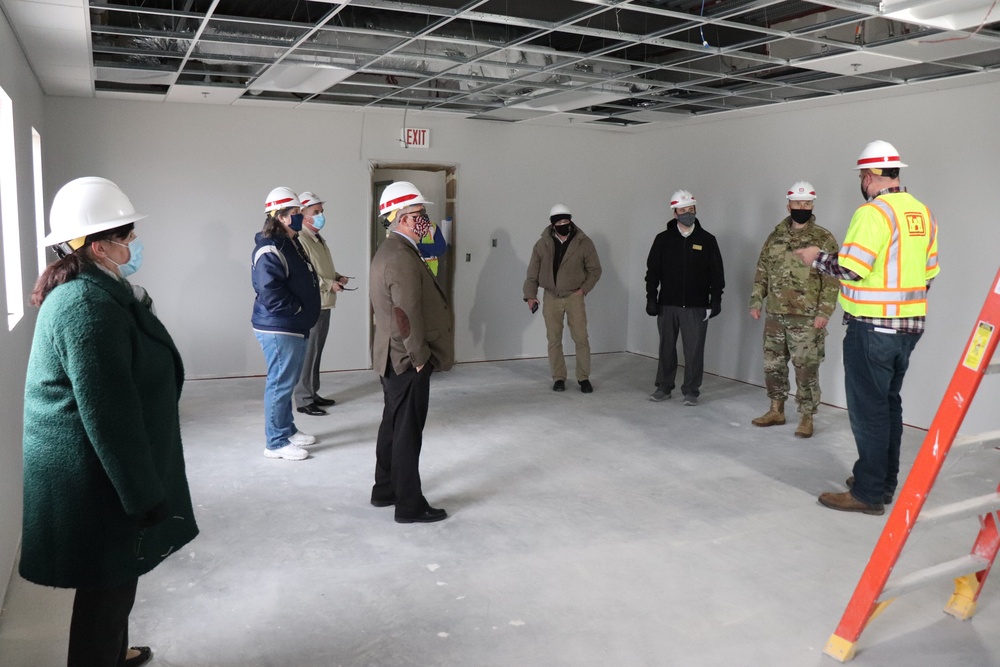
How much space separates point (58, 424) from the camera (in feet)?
5.98

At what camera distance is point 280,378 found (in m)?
4.55

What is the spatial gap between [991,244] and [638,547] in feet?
11.2

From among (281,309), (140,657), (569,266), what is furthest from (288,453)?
(569,266)

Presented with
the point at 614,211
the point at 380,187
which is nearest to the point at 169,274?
the point at 380,187

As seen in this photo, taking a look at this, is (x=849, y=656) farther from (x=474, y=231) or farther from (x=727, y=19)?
(x=474, y=231)

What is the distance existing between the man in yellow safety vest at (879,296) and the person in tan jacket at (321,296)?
3.30m

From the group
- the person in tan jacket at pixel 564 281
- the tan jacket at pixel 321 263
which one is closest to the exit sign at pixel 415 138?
the person in tan jacket at pixel 564 281

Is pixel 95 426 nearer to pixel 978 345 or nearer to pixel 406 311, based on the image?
pixel 406 311

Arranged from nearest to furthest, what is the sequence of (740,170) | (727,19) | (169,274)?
(727,19) < (169,274) < (740,170)

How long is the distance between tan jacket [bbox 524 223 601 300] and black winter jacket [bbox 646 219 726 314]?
1.93ft

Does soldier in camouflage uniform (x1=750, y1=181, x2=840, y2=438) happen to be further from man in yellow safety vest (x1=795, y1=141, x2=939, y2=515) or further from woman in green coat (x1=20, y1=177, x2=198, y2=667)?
woman in green coat (x1=20, y1=177, x2=198, y2=667)

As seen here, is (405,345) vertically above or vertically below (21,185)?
below

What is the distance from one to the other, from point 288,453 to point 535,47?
276 centimetres

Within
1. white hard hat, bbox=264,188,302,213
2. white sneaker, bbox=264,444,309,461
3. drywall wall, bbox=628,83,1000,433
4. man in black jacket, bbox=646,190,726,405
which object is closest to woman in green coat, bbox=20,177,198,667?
white sneaker, bbox=264,444,309,461
